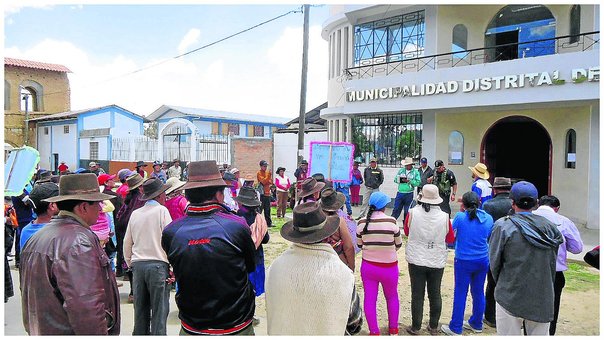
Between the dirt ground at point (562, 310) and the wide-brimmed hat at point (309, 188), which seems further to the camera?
the wide-brimmed hat at point (309, 188)

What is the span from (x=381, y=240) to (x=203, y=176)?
2.10 meters

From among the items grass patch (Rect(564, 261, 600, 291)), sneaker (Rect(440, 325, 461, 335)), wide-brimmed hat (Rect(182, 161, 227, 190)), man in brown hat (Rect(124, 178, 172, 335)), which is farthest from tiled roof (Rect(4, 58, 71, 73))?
grass patch (Rect(564, 261, 600, 291))

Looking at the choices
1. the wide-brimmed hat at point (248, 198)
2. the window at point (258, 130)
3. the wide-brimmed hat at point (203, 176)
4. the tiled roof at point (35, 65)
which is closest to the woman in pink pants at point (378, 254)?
the wide-brimmed hat at point (248, 198)

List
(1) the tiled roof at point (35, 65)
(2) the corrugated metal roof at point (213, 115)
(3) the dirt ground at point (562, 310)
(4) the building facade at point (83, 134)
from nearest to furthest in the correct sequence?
(3) the dirt ground at point (562, 310)
(4) the building facade at point (83, 134)
(1) the tiled roof at point (35, 65)
(2) the corrugated metal roof at point (213, 115)

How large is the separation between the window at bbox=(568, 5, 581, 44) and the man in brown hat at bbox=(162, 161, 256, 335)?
493 inches

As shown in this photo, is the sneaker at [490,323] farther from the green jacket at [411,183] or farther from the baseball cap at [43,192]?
the green jacket at [411,183]

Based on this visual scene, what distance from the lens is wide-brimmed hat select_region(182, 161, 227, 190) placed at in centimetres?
302

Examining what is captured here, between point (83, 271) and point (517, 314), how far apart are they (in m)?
3.27

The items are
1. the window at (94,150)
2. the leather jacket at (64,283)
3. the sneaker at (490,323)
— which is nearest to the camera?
the leather jacket at (64,283)

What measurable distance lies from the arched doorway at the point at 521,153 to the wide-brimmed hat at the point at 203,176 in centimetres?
1276

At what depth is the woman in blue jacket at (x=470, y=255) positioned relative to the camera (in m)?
4.70

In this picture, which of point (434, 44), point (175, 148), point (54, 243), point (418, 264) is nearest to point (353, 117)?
point (434, 44)

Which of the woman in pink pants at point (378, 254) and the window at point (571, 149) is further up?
the window at point (571, 149)

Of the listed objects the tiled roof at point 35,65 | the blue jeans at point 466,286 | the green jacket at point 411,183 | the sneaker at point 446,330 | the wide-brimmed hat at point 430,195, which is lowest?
the sneaker at point 446,330
